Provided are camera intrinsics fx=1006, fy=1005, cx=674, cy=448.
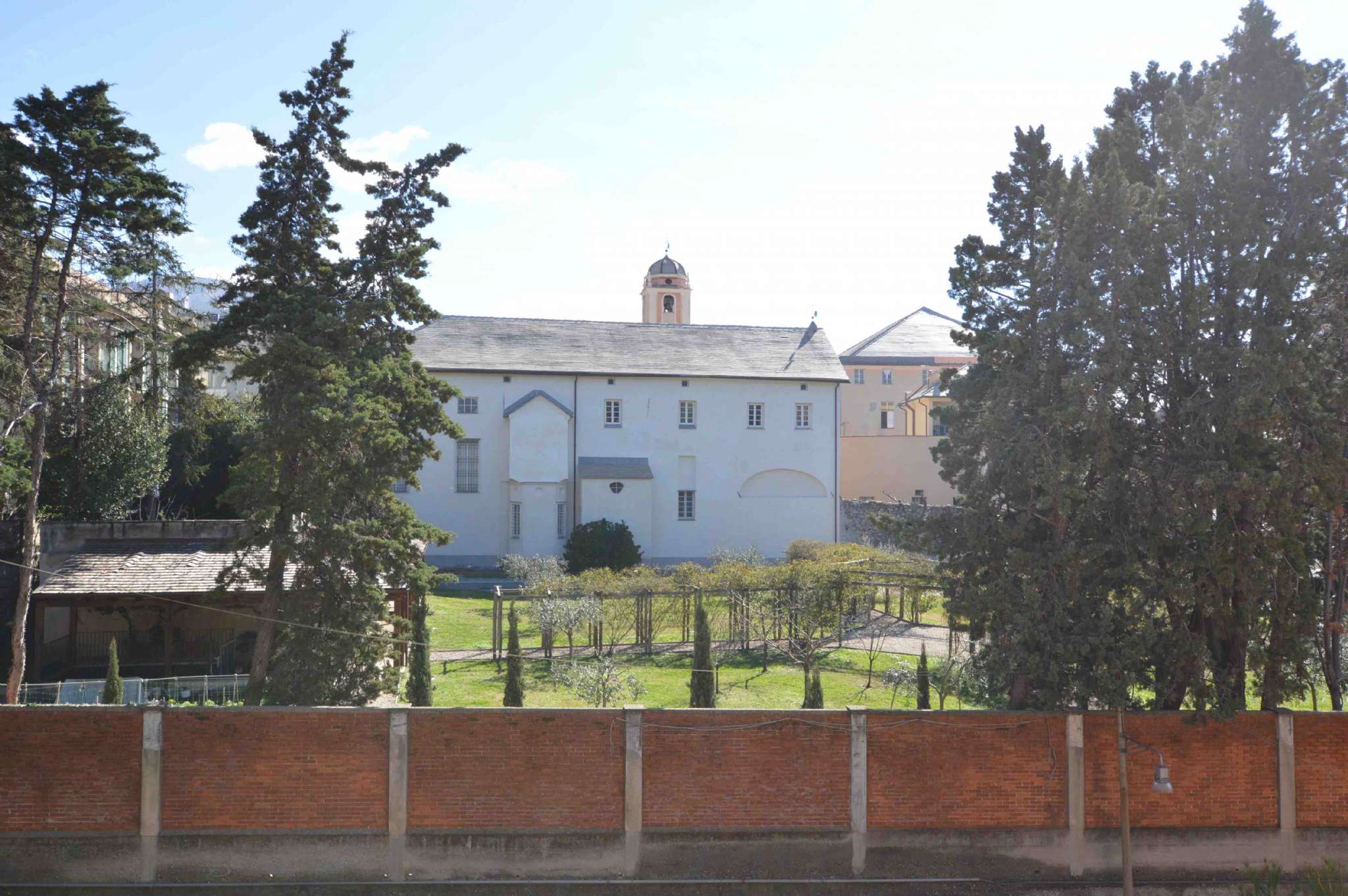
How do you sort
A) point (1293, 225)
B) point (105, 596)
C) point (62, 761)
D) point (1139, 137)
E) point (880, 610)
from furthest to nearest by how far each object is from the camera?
point (880, 610)
point (105, 596)
point (1139, 137)
point (1293, 225)
point (62, 761)

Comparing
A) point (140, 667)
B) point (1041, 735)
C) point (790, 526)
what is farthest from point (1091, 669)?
point (790, 526)

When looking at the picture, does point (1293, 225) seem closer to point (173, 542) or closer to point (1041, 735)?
point (1041, 735)

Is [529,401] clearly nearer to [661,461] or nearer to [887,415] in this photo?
[661,461]

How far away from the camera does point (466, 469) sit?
3894 centimetres

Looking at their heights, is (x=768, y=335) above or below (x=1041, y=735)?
above

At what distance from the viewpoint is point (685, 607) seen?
78.0ft

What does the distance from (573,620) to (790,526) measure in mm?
20314

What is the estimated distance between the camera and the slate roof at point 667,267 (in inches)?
2047

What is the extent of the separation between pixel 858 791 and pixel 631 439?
28.4 meters

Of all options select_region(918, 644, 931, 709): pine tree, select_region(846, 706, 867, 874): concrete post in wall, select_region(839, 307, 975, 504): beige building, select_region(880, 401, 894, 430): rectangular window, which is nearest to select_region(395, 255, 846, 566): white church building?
select_region(839, 307, 975, 504): beige building

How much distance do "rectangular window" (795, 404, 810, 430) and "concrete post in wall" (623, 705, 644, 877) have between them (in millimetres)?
29999

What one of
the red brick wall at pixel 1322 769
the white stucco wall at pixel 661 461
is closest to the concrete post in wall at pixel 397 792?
the red brick wall at pixel 1322 769

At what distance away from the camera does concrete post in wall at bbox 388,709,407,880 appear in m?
11.6

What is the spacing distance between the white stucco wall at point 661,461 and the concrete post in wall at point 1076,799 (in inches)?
1073
